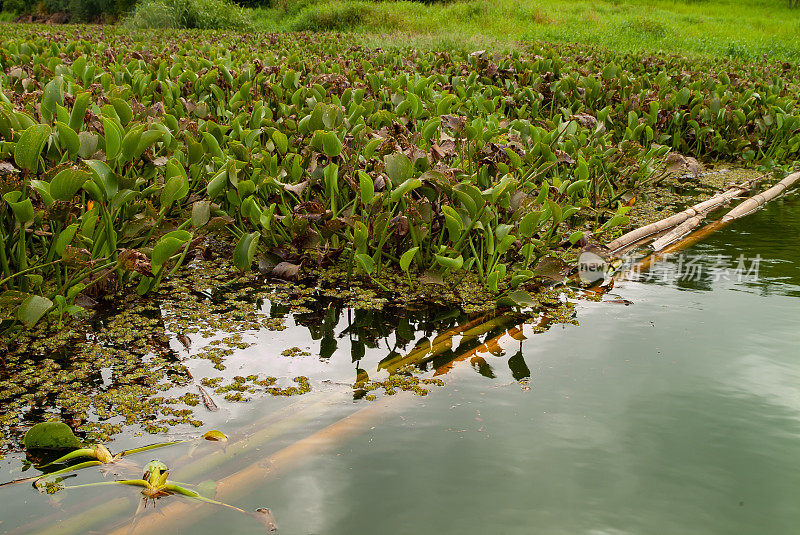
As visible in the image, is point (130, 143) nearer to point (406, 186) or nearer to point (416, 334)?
point (406, 186)

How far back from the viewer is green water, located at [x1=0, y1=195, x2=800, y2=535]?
197cm

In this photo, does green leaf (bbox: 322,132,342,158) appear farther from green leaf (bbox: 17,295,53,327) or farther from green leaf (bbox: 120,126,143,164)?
green leaf (bbox: 17,295,53,327)

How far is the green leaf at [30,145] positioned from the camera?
9.57 feet

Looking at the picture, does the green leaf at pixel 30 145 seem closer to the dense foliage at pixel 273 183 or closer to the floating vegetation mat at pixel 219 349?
the dense foliage at pixel 273 183

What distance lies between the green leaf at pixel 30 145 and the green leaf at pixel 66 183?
0.49 feet

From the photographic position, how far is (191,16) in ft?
71.2

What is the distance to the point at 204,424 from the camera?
2.38m

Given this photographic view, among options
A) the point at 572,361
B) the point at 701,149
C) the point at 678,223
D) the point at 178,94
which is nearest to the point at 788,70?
the point at 701,149

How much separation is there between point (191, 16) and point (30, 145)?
67.5 ft

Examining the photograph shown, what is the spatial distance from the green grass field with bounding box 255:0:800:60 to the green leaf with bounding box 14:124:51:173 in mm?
11793

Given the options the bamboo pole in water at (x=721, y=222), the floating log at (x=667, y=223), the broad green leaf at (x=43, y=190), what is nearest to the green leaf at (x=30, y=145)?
the broad green leaf at (x=43, y=190)

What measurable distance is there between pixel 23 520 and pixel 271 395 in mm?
900

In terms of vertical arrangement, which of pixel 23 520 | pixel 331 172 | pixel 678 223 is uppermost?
pixel 331 172

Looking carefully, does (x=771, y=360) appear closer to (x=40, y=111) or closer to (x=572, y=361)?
(x=572, y=361)
